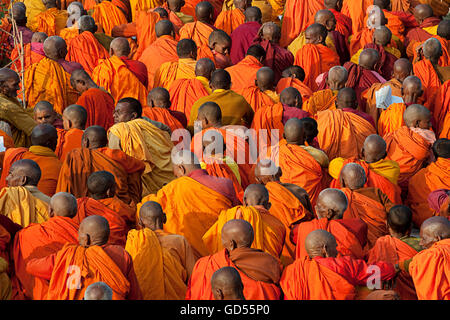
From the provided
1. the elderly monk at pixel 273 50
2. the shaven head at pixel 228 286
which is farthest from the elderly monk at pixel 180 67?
the shaven head at pixel 228 286

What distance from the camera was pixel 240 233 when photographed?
8.94 meters

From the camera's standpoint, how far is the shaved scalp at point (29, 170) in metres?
10.3

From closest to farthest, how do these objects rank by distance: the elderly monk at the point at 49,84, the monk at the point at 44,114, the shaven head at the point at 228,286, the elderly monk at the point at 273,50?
1. the shaven head at the point at 228,286
2. the monk at the point at 44,114
3. the elderly monk at the point at 49,84
4. the elderly monk at the point at 273,50

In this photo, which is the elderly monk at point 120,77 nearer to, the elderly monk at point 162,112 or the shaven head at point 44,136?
the elderly monk at point 162,112

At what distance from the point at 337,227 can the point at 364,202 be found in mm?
1120

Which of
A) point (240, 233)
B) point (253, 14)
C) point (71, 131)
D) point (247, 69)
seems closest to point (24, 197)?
point (71, 131)

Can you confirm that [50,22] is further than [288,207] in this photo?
Yes

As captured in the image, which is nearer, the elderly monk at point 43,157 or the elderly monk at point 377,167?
the elderly monk at point 43,157

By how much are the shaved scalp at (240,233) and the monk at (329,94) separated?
4663 mm

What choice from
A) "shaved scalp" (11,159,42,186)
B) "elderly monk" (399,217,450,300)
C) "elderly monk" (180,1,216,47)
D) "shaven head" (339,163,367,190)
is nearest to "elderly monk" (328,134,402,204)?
"shaven head" (339,163,367,190)

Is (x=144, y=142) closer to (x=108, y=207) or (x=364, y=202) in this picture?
(x=108, y=207)

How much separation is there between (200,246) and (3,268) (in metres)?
2.14

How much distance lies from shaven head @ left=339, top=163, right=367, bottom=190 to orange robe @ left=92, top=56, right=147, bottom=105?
4001 millimetres

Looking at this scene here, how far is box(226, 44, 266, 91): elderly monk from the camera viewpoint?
14.2m
